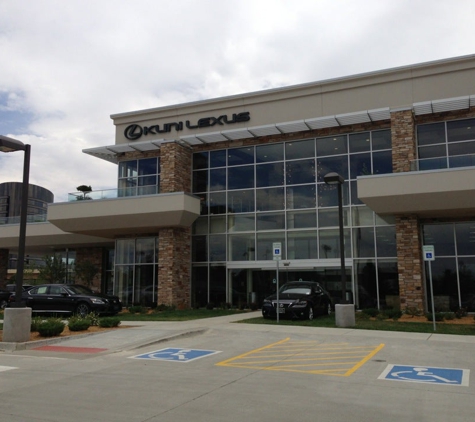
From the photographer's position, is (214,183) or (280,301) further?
(214,183)

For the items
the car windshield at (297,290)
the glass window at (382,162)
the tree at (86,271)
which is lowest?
the car windshield at (297,290)

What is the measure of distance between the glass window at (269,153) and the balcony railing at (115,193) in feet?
17.9

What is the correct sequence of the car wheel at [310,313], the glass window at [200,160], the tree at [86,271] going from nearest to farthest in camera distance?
the car wheel at [310,313] < the glass window at [200,160] < the tree at [86,271]

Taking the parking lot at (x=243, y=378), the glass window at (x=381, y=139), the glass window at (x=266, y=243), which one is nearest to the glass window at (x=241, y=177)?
the glass window at (x=266, y=243)

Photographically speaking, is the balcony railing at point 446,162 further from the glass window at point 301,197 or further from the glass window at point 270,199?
the glass window at point 270,199

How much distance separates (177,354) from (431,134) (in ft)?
52.0

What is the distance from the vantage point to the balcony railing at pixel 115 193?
24531 mm

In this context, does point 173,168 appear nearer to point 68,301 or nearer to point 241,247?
point 241,247

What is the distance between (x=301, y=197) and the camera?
947 inches

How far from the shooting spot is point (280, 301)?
18.2 metres

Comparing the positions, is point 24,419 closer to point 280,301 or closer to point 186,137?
point 280,301

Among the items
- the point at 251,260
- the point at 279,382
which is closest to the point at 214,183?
the point at 251,260

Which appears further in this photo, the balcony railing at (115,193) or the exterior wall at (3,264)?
the exterior wall at (3,264)

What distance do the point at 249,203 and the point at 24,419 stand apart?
64.5 feet
